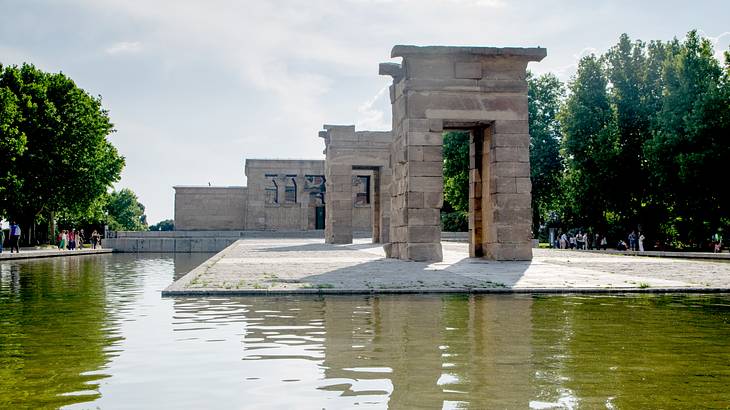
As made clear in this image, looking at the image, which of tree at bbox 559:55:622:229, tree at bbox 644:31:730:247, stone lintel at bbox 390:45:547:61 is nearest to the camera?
stone lintel at bbox 390:45:547:61

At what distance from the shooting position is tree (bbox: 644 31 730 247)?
1444 inches

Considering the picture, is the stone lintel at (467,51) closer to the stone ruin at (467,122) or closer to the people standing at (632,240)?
the stone ruin at (467,122)

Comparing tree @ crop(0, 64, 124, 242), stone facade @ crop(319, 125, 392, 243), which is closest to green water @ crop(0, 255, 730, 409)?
stone facade @ crop(319, 125, 392, 243)

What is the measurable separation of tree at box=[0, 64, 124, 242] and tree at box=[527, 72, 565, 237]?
3056cm

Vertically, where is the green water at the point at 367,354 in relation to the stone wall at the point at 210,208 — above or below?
below

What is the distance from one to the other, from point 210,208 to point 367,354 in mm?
74252

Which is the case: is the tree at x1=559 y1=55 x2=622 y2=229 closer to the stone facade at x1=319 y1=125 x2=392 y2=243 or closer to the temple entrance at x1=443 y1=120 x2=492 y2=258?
the stone facade at x1=319 y1=125 x2=392 y2=243

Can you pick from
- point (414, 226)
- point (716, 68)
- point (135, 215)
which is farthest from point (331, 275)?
point (135, 215)

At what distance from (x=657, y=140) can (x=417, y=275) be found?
91.3ft

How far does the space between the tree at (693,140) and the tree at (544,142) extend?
10.1 meters

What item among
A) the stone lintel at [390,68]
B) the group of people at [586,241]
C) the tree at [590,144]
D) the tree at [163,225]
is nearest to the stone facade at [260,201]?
the group of people at [586,241]

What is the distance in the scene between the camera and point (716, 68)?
39.3 m

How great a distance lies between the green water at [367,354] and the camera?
5180 millimetres

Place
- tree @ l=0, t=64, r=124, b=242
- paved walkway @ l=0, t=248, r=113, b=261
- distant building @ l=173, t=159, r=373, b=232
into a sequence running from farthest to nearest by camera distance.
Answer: distant building @ l=173, t=159, r=373, b=232, tree @ l=0, t=64, r=124, b=242, paved walkway @ l=0, t=248, r=113, b=261
